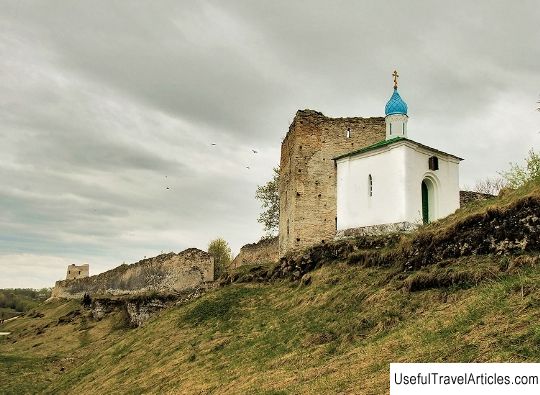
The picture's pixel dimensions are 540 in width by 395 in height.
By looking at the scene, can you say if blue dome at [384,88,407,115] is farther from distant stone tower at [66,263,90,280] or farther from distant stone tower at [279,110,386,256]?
distant stone tower at [66,263,90,280]

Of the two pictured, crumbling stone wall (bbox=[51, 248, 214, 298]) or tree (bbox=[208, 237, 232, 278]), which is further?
tree (bbox=[208, 237, 232, 278])

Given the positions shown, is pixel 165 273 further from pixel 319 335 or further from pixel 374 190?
pixel 319 335

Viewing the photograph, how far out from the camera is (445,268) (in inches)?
482

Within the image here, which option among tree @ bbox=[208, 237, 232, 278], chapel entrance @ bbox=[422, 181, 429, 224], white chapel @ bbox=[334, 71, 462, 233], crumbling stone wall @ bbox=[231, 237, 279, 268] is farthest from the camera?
tree @ bbox=[208, 237, 232, 278]

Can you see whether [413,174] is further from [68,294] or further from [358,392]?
[68,294]

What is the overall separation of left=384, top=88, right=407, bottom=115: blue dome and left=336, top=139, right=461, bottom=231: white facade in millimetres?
2981

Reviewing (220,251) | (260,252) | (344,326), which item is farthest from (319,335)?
(220,251)

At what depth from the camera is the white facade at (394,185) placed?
20141 millimetres

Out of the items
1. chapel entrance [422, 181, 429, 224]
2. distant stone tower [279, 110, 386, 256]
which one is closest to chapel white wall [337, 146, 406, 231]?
chapel entrance [422, 181, 429, 224]

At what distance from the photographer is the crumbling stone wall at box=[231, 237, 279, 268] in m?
35.3

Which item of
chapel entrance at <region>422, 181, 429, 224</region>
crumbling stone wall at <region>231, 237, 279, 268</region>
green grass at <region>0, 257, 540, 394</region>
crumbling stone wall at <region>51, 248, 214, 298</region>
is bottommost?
green grass at <region>0, 257, 540, 394</region>

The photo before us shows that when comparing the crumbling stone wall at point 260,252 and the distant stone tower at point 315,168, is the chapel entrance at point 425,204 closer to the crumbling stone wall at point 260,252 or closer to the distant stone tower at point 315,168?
the distant stone tower at point 315,168

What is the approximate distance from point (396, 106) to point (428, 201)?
15.5ft

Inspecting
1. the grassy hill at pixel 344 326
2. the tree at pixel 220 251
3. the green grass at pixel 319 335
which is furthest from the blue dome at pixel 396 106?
the tree at pixel 220 251
